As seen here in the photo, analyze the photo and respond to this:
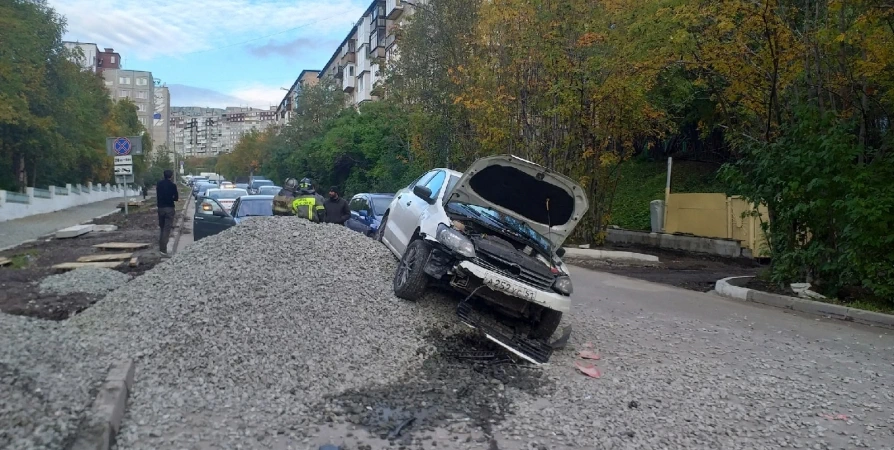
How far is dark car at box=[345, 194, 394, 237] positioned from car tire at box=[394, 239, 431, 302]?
6.94 m

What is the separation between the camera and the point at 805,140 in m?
12.7

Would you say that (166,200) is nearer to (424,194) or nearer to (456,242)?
(424,194)

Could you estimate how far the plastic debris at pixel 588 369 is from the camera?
708cm

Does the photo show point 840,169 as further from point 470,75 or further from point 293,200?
point 470,75

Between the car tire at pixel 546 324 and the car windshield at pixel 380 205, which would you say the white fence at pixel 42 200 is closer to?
the car windshield at pixel 380 205

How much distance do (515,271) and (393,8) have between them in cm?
5806

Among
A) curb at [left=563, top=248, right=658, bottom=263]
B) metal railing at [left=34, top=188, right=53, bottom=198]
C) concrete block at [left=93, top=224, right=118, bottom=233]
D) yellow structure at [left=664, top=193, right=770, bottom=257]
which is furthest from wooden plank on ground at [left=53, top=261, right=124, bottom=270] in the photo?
metal railing at [left=34, top=188, right=53, bottom=198]

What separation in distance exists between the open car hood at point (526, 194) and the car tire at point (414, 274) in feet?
2.58

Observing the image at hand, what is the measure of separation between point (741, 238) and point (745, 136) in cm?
949

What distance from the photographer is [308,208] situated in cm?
1408

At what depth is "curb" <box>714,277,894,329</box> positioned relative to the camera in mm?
10812

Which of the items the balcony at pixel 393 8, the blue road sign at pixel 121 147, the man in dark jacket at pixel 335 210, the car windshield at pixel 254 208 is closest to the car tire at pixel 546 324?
the man in dark jacket at pixel 335 210

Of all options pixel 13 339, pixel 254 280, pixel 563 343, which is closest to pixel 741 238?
pixel 563 343

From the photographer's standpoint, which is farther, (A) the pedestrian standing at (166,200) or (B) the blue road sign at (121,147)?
(B) the blue road sign at (121,147)
